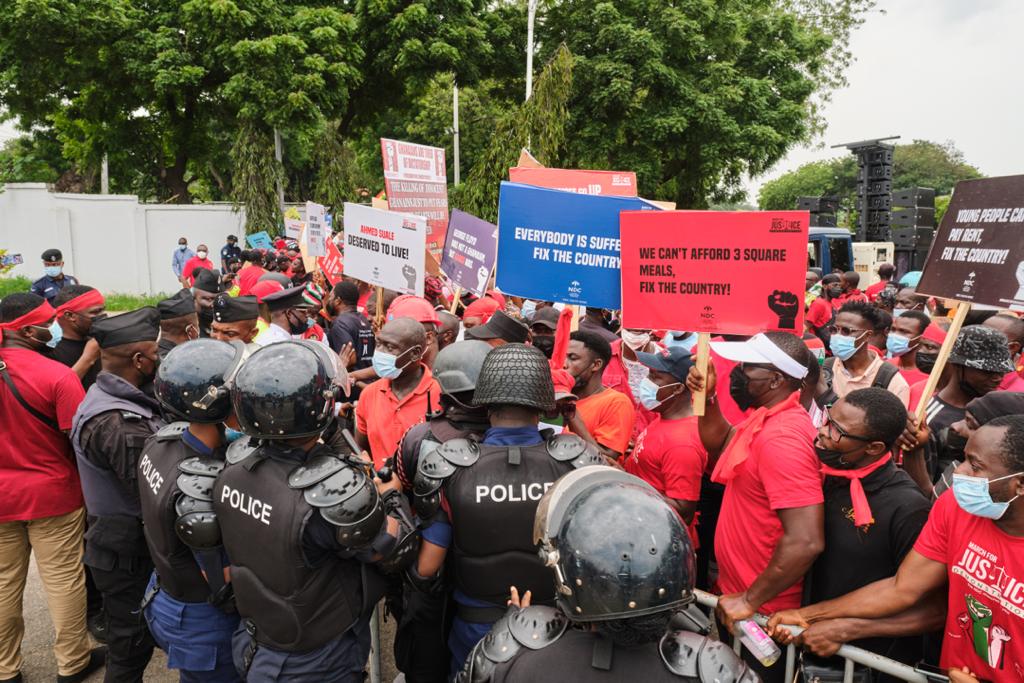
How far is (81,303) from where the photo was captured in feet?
16.8

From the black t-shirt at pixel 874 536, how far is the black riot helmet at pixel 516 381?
1.24m

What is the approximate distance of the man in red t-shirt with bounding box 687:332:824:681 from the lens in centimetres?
280

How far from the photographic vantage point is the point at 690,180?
1146 inches

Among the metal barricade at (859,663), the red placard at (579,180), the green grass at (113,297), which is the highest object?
the red placard at (579,180)

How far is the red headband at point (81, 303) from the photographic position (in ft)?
16.6

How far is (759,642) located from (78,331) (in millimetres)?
4972

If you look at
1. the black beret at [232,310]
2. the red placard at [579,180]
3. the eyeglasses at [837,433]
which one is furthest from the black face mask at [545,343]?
the eyeglasses at [837,433]

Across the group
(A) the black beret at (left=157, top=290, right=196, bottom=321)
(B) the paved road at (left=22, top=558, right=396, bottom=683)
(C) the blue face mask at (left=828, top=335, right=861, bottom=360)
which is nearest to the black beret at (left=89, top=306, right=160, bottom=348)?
(A) the black beret at (left=157, top=290, right=196, bottom=321)

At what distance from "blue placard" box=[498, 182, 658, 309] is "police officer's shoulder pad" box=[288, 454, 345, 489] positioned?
2.41 metres

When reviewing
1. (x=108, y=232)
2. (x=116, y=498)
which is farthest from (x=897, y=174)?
(x=116, y=498)

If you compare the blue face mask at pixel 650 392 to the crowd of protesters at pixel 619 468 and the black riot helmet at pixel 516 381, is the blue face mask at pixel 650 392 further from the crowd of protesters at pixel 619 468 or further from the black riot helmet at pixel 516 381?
the black riot helmet at pixel 516 381

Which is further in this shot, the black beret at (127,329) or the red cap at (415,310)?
the red cap at (415,310)

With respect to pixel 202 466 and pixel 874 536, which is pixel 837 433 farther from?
pixel 202 466

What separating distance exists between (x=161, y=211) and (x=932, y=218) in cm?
2433
